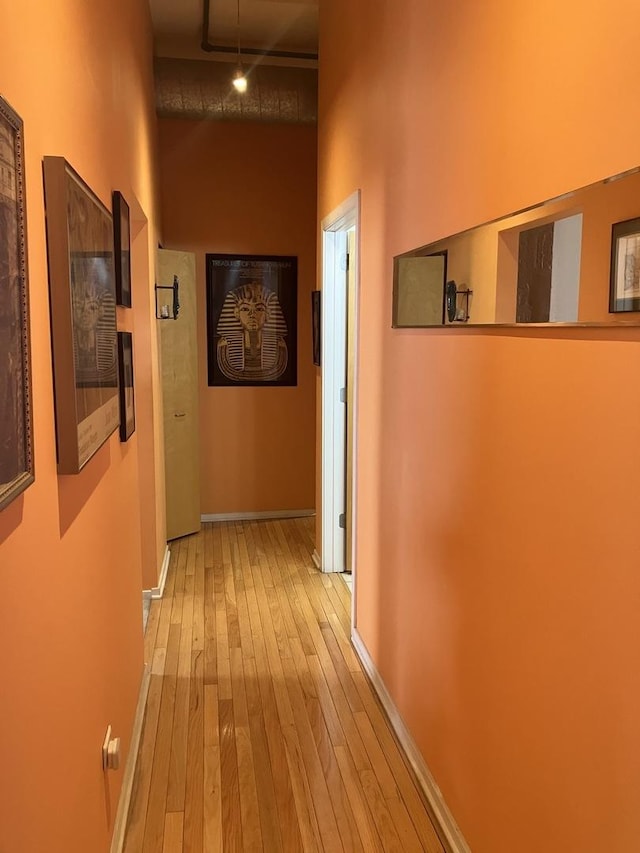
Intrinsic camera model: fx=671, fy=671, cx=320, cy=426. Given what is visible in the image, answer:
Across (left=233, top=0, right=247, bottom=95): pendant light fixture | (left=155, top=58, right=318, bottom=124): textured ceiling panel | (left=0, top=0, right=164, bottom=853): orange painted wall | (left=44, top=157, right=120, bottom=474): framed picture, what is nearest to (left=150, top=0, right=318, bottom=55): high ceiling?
(left=233, top=0, right=247, bottom=95): pendant light fixture

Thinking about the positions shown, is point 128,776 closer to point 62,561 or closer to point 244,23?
point 62,561

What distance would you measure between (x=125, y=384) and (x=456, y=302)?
1120 mm

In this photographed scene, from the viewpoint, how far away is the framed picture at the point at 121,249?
7.00ft

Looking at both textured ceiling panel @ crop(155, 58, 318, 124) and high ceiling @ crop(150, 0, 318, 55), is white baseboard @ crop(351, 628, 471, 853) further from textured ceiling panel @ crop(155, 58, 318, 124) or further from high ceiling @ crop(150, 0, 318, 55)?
high ceiling @ crop(150, 0, 318, 55)

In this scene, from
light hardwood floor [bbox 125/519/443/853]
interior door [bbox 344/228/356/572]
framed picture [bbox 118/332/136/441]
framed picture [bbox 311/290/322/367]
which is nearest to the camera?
light hardwood floor [bbox 125/519/443/853]

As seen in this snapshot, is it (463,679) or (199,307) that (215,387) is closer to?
(199,307)

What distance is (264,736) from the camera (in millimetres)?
2508

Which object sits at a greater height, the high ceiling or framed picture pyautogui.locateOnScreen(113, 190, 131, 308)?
the high ceiling

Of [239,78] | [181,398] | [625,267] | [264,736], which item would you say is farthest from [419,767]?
[239,78]

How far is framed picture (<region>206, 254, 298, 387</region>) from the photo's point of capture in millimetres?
4957

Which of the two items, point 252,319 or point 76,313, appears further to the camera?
point 252,319

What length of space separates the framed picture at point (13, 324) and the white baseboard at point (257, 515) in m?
4.18

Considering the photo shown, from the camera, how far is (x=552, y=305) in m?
1.33

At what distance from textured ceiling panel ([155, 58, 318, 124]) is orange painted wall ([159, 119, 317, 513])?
338 millimetres
